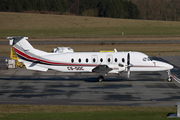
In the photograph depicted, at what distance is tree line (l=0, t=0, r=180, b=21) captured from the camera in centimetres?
12475

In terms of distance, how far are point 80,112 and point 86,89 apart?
7962 mm

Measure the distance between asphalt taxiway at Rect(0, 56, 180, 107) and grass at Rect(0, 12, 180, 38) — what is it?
57321 millimetres

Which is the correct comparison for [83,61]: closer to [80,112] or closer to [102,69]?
[102,69]

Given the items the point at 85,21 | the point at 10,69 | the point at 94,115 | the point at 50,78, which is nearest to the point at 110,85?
the point at 50,78

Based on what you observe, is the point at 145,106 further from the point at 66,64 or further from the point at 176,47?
the point at 176,47

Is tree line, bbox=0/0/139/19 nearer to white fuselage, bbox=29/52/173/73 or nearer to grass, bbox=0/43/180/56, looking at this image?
grass, bbox=0/43/180/56

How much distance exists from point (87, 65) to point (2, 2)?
347 feet

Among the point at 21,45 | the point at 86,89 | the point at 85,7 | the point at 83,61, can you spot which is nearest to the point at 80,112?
the point at 86,89

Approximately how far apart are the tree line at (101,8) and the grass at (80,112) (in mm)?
108819

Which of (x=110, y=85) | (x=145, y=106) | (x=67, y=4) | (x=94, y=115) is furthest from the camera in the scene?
(x=67, y=4)

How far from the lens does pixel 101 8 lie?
419ft

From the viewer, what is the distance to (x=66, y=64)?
93.0 feet

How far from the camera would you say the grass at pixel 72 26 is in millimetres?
91188

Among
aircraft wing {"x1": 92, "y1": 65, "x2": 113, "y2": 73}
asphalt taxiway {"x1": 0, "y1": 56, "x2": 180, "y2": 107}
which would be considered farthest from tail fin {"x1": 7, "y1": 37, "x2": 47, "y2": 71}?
aircraft wing {"x1": 92, "y1": 65, "x2": 113, "y2": 73}
